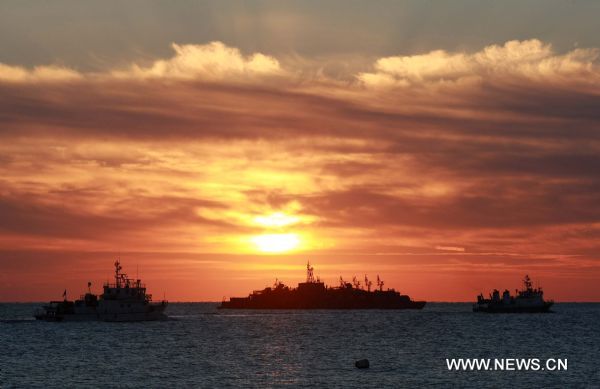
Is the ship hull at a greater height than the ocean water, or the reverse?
the ship hull

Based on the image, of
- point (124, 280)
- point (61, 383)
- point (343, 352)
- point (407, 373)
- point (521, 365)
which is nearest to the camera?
point (61, 383)

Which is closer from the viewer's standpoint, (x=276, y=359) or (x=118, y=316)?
(x=276, y=359)

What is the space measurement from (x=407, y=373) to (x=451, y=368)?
6.33m

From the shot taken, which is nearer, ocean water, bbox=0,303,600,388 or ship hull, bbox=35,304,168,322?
ocean water, bbox=0,303,600,388

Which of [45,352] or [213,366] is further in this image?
[45,352]

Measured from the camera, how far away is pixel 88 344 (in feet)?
447

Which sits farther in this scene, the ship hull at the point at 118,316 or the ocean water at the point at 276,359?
the ship hull at the point at 118,316

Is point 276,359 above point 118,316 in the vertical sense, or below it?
below

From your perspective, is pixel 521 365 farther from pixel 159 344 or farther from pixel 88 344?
pixel 88 344

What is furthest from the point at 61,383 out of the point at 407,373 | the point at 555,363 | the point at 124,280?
the point at 124,280

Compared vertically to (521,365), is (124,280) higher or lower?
Answer: higher

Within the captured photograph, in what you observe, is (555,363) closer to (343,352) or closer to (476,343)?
(343,352)

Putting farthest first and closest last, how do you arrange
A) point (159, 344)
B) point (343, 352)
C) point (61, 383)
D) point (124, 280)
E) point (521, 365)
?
point (124, 280), point (159, 344), point (343, 352), point (521, 365), point (61, 383)

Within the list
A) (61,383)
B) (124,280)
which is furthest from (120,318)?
(61,383)
